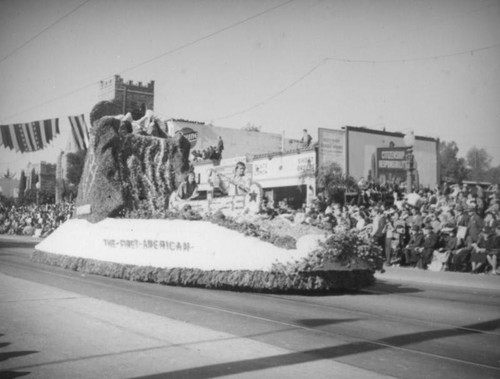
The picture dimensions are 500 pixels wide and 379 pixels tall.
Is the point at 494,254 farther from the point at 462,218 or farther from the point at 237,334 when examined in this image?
the point at 237,334

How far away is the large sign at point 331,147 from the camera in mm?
29972

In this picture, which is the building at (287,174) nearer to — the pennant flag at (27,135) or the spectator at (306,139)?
the spectator at (306,139)

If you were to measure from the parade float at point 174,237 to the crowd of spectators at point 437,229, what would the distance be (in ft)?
9.60

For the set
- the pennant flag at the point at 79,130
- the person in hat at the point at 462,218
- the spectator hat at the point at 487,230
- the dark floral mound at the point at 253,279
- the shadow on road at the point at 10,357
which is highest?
the pennant flag at the point at 79,130

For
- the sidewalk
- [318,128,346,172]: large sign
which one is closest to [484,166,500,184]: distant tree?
[318,128,346,172]: large sign

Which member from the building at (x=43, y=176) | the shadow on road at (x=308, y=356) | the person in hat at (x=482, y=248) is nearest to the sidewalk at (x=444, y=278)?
the person in hat at (x=482, y=248)

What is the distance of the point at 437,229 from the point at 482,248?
5.44 ft

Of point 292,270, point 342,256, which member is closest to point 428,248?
point 342,256

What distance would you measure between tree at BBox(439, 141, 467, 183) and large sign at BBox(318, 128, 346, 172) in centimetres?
2674

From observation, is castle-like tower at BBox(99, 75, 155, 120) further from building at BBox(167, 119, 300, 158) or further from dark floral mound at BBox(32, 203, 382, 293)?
dark floral mound at BBox(32, 203, 382, 293)

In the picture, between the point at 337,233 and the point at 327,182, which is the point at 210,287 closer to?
the point at 337,233

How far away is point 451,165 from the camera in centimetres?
7206

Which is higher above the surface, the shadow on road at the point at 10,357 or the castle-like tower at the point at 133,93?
the castle-like tower at the point at 133,93

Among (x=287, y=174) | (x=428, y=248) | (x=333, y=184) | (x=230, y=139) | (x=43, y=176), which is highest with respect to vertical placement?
(x=230, y=139)
